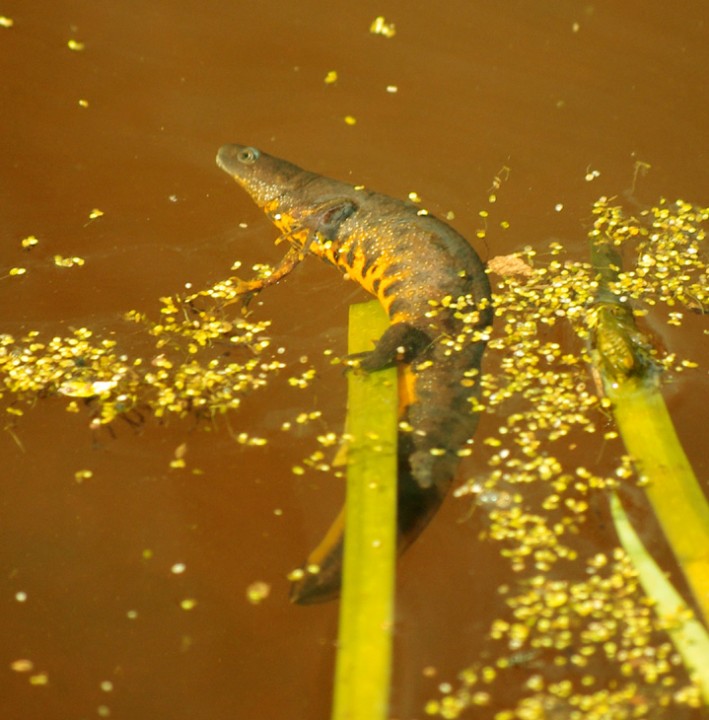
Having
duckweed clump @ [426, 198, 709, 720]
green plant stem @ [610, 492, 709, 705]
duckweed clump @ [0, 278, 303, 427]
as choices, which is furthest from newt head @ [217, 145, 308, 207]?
green plant stem @ [610, 492, 709, 705]

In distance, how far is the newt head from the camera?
4.35m

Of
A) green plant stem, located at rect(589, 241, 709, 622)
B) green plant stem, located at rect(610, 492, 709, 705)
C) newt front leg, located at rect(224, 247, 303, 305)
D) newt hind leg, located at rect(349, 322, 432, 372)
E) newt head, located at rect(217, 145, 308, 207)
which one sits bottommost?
green plant stem, located at rect(610, 492, 709, 705)

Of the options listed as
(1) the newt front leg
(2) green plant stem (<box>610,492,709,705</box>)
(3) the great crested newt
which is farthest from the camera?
(1) the newt front leg

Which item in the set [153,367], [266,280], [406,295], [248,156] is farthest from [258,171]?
[153,367]

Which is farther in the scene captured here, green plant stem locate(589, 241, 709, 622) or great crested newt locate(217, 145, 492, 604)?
great crested newt locate(217, 145, 492, 604)

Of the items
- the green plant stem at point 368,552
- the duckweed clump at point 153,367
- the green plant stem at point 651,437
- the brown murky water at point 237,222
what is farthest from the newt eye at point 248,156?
the green plant stem at point 651,437

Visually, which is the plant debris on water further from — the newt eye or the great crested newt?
the newt eye

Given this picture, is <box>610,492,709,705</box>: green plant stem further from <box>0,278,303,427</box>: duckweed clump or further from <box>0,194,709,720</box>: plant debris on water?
<box>0,278,303,427</box>: duckweed clump

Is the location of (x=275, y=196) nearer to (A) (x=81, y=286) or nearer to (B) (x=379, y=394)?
(A) (x=81, y=286)

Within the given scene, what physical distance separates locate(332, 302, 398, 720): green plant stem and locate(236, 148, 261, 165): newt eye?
5.37 feet

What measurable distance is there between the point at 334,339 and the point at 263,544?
A: 1039 mm

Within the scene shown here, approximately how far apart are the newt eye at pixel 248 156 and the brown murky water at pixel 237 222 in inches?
7.0

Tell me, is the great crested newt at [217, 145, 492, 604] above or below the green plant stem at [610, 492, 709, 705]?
above

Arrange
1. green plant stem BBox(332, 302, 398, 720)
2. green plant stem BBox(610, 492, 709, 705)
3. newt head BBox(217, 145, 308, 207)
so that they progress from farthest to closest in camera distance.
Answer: newt head BBox(217, 145, 308, 207), green plant stem BBox(610, 492, 709, 705), green plant stem BBox(332, 302, 398, 720)
